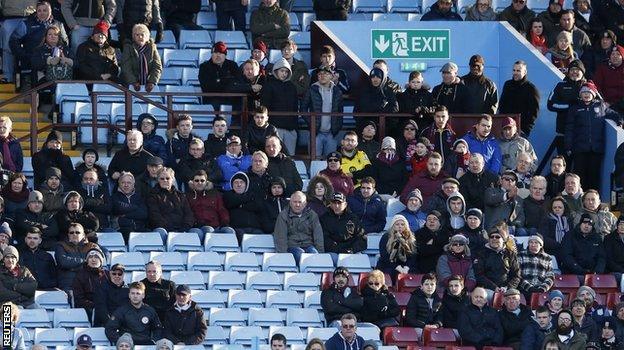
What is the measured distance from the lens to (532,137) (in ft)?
102

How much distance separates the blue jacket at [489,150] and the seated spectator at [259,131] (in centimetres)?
215

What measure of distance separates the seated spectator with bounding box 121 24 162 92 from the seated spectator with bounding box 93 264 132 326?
3939 mm

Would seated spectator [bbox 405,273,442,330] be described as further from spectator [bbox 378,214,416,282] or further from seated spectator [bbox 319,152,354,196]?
seated spectator [bbox 319,152,354,196]

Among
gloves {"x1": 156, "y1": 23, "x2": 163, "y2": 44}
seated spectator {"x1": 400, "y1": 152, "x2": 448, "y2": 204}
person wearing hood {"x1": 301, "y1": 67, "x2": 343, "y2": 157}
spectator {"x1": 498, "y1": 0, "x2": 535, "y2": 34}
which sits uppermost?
spectator {"x1": 498, "y1": 0, "x2": 535, "y2": 34}

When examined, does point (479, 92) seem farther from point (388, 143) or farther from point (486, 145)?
point (388, 143)

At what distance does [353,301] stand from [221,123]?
2.99 m

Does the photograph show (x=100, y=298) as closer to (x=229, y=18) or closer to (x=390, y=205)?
(x=390, y=205)

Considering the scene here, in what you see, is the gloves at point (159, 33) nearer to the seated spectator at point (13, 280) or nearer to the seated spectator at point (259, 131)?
the seated spectator at point (259, 131)

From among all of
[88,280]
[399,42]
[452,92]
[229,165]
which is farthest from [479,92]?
[88,280]

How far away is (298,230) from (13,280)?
3122 millimetres

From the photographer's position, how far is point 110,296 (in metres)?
26.5

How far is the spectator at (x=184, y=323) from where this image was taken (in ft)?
86.3

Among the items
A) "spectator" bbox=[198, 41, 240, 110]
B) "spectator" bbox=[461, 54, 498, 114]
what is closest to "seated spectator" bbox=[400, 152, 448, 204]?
"spectator" bbox=[461, 54, 498, 114]

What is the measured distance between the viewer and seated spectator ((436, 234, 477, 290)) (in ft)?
90.3
